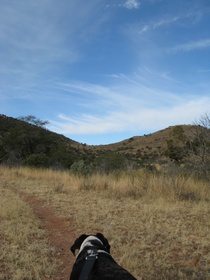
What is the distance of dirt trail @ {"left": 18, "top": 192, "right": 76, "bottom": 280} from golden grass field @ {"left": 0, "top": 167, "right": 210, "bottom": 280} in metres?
0.14

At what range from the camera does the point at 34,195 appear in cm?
1067

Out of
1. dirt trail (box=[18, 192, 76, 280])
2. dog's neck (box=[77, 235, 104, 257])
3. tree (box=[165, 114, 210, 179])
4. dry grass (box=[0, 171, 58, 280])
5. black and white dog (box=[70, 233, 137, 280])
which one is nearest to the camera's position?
black and white dog (box=[70, 233, 137, 280])

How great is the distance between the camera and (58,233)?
630cm

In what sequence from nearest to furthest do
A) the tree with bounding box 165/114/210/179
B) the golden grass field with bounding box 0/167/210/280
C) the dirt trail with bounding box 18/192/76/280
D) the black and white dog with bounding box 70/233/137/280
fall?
the black and white dog with bounding box 70/233/137/280 < the golden grass field with bounding box 0/167/210/280 < the dirt trail with bounding box 18/192/76/280 < the tree with bounding box 165/114/210/179

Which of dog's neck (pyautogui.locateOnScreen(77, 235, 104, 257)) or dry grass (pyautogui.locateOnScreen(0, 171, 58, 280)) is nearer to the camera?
dog's neck (pyautogui.locateOnScreen(77, 235, 104, 257))

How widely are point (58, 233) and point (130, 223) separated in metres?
1.57

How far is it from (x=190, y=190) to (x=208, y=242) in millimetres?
4353

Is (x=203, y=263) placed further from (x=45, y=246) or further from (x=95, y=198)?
(x=95, y=198)

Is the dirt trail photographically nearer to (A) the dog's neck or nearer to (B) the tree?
(A) the dog's neck

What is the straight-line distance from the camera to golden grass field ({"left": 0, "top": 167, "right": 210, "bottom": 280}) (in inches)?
178

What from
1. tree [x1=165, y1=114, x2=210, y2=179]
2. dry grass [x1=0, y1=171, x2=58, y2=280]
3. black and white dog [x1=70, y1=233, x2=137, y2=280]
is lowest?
dry grass [x1=0, y1=171, x2=58, y2=280]

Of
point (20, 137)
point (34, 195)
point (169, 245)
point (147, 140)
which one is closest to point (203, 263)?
point (169, 245)

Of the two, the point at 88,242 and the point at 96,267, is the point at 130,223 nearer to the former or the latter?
the point at 88,242

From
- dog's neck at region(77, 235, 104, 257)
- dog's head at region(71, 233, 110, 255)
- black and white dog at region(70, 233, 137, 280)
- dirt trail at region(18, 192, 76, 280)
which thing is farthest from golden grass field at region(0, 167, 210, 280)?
black and white dog at region(70, 233, 137, 280)
